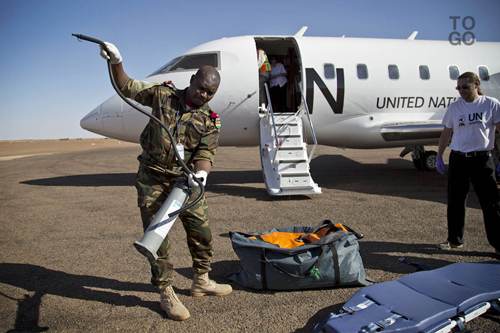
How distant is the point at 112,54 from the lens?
262 centimetres

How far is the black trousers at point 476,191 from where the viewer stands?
3998 millimetres

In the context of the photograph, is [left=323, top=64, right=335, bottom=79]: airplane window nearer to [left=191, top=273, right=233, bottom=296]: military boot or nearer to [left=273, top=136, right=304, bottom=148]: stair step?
[left=273, top=136, right=304, bottom=148]: stair step

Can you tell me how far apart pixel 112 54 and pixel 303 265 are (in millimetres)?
2473

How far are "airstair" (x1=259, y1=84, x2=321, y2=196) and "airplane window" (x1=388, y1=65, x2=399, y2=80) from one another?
278cm

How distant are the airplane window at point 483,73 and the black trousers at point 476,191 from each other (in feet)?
23.8

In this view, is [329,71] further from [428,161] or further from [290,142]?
[428,161]

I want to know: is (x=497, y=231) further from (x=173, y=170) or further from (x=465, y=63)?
(x=465, y=63)

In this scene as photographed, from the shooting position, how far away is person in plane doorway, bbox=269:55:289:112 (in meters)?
9.05

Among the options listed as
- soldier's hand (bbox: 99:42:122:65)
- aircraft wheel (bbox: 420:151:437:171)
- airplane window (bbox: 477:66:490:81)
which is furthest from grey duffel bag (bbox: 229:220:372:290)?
aircraft wheel (bbox: 420:151:437:171)

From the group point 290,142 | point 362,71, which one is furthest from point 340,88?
point 290,142

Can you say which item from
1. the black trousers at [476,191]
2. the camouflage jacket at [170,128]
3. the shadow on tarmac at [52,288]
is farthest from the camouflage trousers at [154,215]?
the black trousers at [476,191]

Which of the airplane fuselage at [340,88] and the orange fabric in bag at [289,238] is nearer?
the orange fabric in bag at [289,238]

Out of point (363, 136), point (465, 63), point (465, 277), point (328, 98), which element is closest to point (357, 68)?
point (328, 98)

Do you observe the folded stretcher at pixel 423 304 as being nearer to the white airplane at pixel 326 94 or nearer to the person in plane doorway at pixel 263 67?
the white airplane at pixel 326 94
